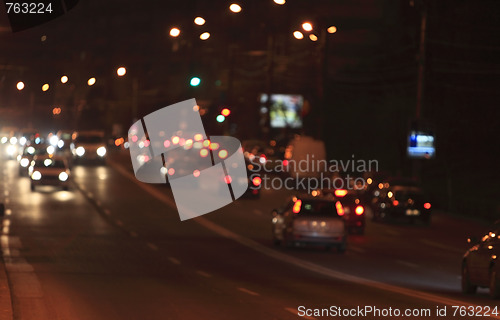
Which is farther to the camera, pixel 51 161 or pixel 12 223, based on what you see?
pixel 51 161

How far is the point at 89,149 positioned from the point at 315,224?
38.9 metres

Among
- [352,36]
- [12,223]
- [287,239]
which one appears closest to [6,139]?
[352,36]

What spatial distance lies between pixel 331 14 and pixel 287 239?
68944mm

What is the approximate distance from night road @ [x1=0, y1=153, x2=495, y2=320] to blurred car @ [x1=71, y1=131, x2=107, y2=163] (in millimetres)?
18027

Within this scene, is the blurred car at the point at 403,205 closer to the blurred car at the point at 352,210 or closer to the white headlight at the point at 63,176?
the blurred car at the point at 352,210

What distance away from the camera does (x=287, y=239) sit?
30.8m

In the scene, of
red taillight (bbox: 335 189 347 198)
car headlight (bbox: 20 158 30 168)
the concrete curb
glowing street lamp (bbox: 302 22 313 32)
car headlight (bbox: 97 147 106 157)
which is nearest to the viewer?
the concrete curb

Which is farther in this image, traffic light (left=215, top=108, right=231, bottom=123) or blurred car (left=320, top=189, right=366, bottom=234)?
traffic light (left=215, top=108, right=231, bottom=123)

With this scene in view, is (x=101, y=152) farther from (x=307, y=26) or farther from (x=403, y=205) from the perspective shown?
(x=307, y=26)

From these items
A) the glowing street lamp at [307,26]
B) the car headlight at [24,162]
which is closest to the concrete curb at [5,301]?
the glowing street lamp at [307,26]

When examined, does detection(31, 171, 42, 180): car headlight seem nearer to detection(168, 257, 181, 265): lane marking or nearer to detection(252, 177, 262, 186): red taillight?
detection(252, 177, 262, 186): red taillight

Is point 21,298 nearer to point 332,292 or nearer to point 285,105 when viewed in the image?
point 332,292

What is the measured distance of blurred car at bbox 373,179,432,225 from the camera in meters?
43.2

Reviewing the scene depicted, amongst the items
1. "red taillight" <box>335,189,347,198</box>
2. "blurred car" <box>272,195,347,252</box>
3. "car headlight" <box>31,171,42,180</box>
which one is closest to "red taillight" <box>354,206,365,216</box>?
"red taillight" <box>335,189,347,198</box>
